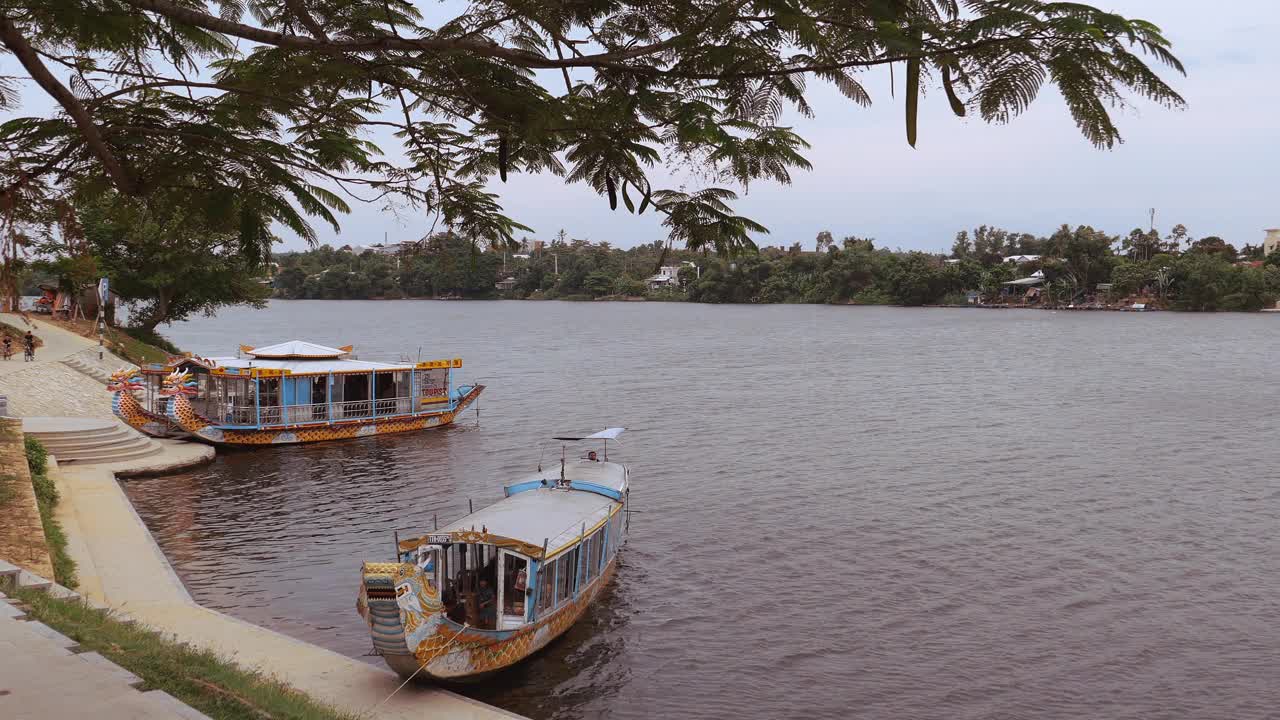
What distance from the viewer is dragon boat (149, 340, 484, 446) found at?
37.9 metres

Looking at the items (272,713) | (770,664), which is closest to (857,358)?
(770,664)

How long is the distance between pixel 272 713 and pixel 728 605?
42.3 ft

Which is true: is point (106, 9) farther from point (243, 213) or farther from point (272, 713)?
point (272, 713)

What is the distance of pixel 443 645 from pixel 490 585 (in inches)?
79.6

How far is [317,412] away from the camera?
40.2m

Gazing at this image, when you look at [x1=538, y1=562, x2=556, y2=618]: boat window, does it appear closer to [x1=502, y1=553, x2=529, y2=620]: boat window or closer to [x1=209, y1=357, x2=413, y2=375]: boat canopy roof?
[x1=502, y1=553, x2=529, y2=620]: boat window

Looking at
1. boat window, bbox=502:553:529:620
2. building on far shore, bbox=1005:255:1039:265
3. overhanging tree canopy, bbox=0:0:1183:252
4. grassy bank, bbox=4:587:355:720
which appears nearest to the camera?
overhanging tree canopy, bbox=0:0:1183:252

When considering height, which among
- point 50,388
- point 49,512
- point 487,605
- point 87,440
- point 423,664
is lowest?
point 423,664

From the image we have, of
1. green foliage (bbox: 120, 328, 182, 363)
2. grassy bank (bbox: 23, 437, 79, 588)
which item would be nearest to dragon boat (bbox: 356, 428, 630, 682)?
grassy bank (bbox: 23, 437, 79, 588)

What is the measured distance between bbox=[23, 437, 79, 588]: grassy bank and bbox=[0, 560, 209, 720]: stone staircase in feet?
21.1

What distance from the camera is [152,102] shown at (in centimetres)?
732

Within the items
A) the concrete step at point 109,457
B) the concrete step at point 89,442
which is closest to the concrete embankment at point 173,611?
the concrete step at point 109,457

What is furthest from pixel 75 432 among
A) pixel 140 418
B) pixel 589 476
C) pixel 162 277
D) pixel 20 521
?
pixel 162 277

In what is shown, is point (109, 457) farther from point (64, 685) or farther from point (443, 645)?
point (64, 685)
